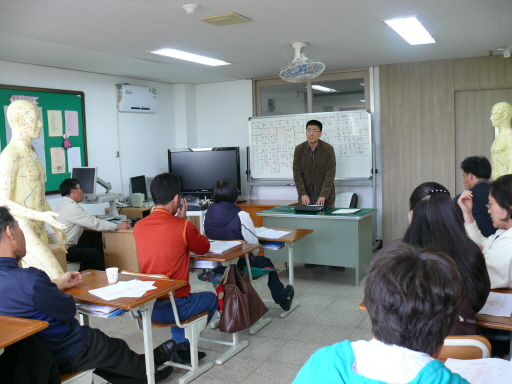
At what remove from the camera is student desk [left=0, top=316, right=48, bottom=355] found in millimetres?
1684

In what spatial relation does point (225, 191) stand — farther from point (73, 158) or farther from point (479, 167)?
point (73, 158)

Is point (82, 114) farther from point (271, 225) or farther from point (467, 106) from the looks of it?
point (467, 106)

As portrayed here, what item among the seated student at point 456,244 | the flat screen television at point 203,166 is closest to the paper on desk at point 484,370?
the seated student at point 456,244

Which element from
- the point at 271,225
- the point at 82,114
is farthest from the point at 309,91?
the point at 82,114

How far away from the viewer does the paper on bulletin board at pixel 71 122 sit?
18.7ft

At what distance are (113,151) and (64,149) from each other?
823mm

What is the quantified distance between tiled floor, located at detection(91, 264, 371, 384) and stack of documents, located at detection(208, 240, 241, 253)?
2.47ft

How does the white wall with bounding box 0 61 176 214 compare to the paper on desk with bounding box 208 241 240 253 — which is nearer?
the paper on desk with bounding box 208 241 240 253

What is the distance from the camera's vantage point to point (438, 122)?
20.0ft

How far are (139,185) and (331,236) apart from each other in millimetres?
2874

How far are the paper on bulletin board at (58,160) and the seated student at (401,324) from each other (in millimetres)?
5214

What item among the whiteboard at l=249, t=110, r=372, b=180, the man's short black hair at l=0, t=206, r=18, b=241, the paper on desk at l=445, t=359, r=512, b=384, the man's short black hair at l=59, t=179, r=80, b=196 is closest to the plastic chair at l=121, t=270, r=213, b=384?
the man's short black hair at l=0, t=206, r=18, b=241

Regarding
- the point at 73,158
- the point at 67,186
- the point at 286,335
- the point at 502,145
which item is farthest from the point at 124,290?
the point at 73,158

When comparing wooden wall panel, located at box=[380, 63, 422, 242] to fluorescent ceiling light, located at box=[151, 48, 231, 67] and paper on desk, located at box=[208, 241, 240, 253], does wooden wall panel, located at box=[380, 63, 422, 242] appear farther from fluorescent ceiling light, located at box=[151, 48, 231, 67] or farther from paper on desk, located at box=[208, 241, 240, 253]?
paper on desk, located at box=[208, 241, 240, 253]
